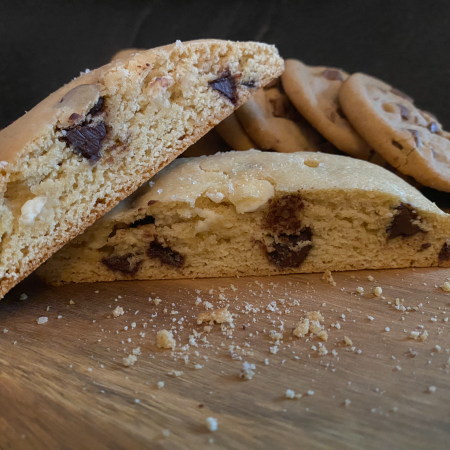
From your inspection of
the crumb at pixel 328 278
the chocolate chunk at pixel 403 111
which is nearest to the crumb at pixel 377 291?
the crumb at pixel 328 278

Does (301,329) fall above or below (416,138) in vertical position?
below

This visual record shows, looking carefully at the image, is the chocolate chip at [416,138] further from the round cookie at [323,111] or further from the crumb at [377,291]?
the crumb at [377,291]

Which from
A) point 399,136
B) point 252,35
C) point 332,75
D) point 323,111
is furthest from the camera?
point 252,35

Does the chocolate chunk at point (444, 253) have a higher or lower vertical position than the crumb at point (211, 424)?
higher

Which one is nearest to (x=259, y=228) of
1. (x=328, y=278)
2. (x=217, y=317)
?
(x=328, y=278)

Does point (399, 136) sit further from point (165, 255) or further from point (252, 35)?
point (252, 35)

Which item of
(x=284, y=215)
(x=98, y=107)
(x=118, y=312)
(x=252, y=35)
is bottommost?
(x=118, y=312)

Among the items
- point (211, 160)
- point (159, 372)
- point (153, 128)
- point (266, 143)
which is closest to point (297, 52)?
point (266, 143)
